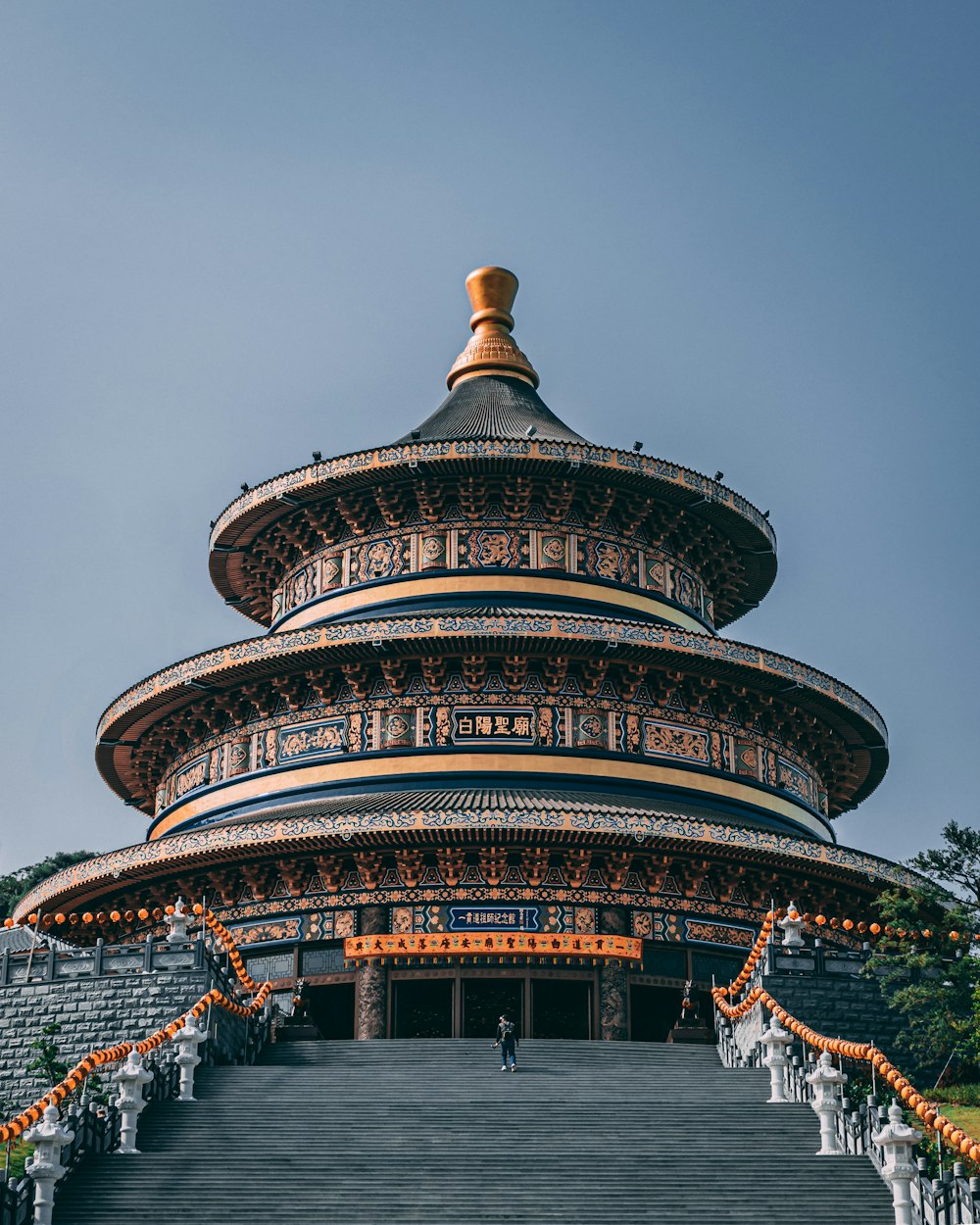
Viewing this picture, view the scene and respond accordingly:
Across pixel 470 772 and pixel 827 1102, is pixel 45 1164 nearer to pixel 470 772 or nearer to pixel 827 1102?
pixel 827 1102

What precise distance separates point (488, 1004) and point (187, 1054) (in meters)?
10.5

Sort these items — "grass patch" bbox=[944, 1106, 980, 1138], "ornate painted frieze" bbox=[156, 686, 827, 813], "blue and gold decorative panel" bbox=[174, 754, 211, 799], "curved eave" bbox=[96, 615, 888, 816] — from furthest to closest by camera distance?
1. "blue and gold decorative panel" bbox=[174, 754, 211, 799]
2. "ornate painted frieze" bbox=[156, 686, 827, 813]
3. "curved eave" bbox=[96, 615, 888, 816]
4. "grass patch" bbox=[944, 1106, 980, 1138]

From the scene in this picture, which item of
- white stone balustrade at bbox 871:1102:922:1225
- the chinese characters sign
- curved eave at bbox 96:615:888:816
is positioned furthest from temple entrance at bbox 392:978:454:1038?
white stone balustrade at bbox 871:1102:922:1225

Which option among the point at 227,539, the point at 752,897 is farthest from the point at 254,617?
the point at 752,897

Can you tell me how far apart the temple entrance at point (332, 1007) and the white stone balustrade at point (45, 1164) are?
1551cm

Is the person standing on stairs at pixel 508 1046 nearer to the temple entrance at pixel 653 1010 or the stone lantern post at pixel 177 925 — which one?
the stone lantern post at pixel 177 925

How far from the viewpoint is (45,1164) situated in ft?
67.4

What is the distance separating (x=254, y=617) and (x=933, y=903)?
79.3ft

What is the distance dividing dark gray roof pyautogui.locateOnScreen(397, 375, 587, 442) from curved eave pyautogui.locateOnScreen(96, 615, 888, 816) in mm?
7137

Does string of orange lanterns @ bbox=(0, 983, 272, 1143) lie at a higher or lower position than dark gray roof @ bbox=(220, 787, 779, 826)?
lower

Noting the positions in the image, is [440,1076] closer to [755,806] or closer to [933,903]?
[933,903]

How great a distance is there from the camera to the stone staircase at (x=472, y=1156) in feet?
66.6

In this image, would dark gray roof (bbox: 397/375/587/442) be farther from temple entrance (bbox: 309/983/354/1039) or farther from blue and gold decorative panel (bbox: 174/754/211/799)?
temple entrance (bbox: 309/983/354/1039)

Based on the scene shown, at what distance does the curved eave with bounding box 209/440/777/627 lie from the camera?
44156 mm
